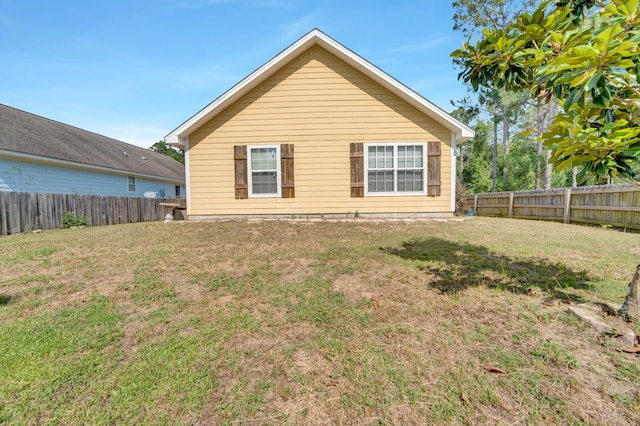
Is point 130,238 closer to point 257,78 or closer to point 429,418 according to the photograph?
point 257,78

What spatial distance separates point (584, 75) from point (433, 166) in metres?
7.48

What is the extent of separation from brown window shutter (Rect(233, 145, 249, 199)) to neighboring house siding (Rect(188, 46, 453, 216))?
0.65 ft

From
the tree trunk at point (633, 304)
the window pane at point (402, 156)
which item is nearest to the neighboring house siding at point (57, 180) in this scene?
the window pane at point (402, 156)

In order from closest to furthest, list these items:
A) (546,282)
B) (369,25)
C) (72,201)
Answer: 1. (546,282)
2. (369,25)
3. (72,201)

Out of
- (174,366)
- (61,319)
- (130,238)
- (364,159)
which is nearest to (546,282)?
(174,366)

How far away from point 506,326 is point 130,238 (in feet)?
25.1

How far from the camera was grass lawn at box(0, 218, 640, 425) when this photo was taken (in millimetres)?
1624

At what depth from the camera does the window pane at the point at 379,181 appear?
9070mm

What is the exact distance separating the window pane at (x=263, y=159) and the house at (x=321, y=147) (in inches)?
1.4

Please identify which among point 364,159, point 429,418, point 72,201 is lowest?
point 429,418

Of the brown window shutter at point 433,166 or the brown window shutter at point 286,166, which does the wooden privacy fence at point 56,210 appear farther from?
the brown window shutter at point 433,166

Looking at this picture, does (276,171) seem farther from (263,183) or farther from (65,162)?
(65,162)

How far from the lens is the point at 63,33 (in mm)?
8703

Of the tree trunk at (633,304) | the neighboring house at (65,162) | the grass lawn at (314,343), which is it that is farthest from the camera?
the neighboring house at (65,162)
